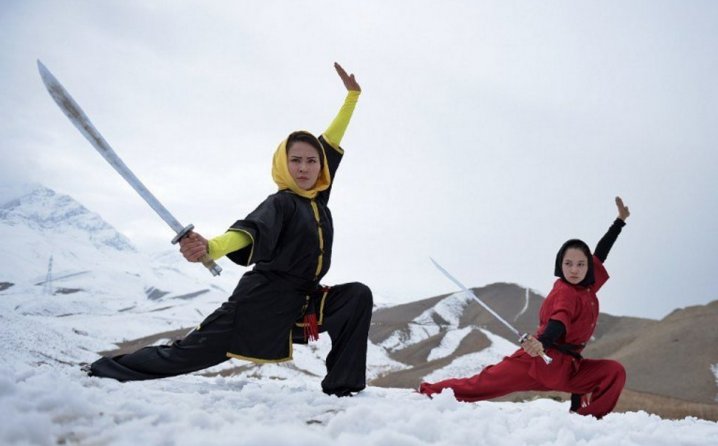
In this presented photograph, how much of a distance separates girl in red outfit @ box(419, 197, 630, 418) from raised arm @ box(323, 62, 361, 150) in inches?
87.9

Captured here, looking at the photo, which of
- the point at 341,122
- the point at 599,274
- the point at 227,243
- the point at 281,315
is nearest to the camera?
the point at 227,243

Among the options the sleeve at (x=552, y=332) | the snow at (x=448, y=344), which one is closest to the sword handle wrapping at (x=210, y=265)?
the sleeve at (x=552, y=332)

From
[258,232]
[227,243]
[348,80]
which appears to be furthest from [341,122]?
[227,243]

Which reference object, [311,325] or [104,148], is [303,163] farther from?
[104,148]

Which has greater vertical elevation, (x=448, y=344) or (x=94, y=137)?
(x=94, y=137)

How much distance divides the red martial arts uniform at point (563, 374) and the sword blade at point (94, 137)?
259cm

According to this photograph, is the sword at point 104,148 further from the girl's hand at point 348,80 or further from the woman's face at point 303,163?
the girl's hand at point 348,80

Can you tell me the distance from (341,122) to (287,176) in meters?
0.95

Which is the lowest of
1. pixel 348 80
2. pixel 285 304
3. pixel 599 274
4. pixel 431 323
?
pixel 431 323

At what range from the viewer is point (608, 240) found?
474 centimetres

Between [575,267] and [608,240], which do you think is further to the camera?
[608,240]

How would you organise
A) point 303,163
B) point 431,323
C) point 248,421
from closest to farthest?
point 248,421 → point 303,163 → point 431,323

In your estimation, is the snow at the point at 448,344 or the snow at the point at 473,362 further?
the snow at the point at 448,344

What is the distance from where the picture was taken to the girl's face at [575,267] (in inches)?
168
